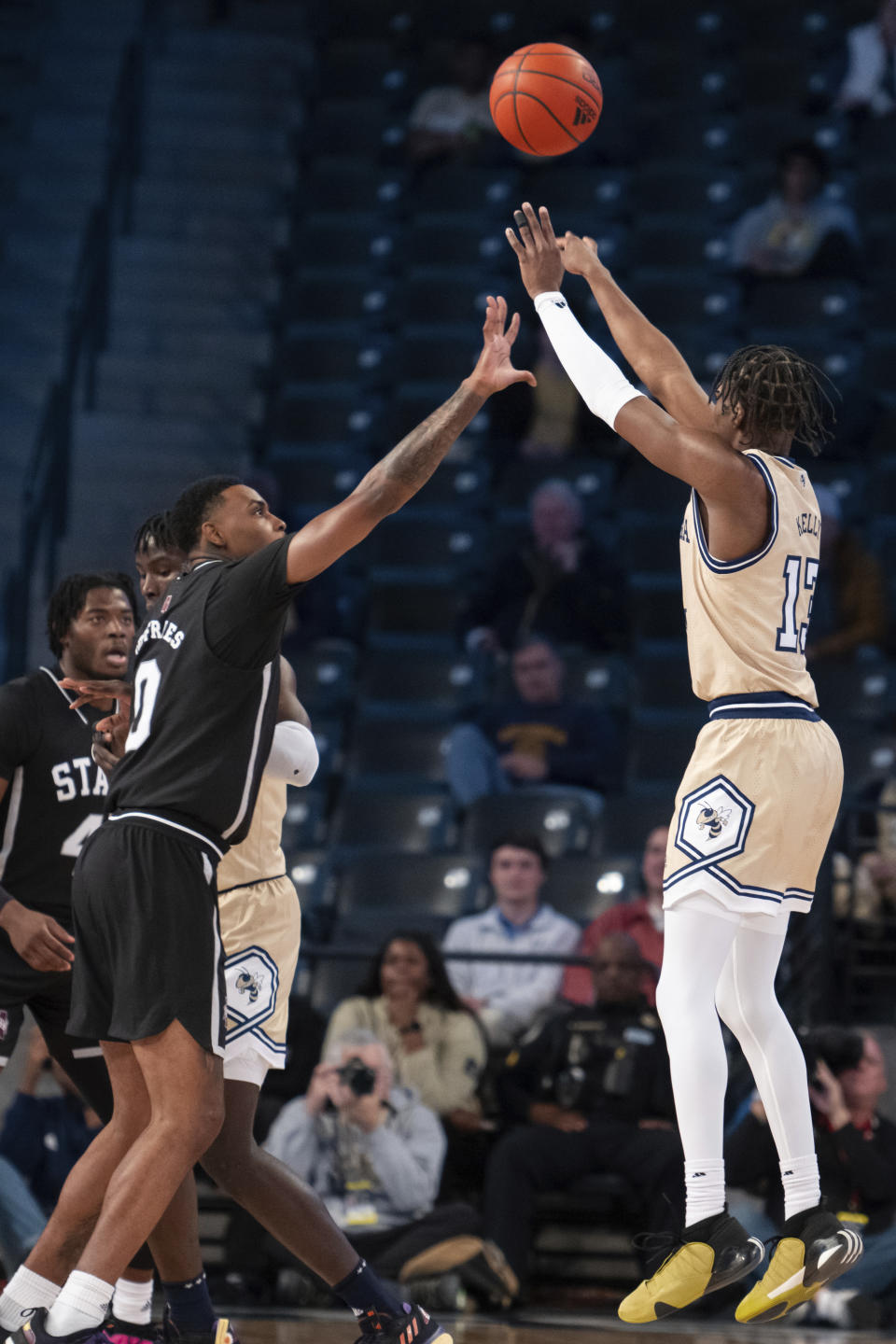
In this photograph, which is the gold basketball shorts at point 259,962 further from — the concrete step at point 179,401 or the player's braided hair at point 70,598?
the concrete step at point 179,401

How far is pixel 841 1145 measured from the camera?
714 centimetres

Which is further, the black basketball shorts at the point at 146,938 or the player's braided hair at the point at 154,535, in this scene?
the player's braided hair at the point at 154,535

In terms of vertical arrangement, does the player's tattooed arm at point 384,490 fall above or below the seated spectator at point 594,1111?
above

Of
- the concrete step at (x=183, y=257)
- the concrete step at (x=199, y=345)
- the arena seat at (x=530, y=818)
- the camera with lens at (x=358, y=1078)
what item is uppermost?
the concrete step at (x=183, y=257)

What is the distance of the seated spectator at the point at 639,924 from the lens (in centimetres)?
815

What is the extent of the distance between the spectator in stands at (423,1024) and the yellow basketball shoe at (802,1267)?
133 inches

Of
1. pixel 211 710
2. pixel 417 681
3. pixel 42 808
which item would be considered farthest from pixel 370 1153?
pixel 417 681

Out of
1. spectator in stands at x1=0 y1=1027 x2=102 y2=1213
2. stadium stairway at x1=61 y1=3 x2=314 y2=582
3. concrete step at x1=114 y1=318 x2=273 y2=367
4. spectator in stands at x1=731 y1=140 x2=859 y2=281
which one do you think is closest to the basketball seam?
spectator in stands at x1=0 y1=1027 x2=102 y2=1213

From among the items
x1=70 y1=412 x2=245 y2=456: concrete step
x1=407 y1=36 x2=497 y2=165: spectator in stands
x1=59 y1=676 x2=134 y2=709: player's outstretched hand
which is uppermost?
x1=407 y1=36 x2=497 y2=165: spectator in stands

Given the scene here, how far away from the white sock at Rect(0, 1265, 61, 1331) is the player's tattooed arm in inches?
75.2

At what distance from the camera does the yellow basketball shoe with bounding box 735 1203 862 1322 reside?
4.35 metres

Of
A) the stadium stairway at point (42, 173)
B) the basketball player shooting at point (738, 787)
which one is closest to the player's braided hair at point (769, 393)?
the basketball player shooting at point (738, 787)

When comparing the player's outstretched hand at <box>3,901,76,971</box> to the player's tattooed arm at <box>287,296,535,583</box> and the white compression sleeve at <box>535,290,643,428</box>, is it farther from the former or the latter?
the white compression sleeve at <box>535,290,643,428</box>

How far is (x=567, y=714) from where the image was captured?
9891mm
